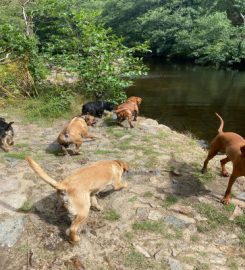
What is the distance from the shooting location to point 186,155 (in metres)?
7.55

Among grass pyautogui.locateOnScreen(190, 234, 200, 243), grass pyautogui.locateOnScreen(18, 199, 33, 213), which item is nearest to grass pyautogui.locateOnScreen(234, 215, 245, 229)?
grass pyautogui.locateOnScreen(190, 234, 200, 243)

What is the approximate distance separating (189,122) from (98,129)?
545cm

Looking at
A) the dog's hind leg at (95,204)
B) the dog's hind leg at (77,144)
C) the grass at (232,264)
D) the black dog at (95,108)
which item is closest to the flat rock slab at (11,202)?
the dog's hind leg at (95,204)

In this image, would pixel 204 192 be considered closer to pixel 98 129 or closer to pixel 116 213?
pixel 116 213

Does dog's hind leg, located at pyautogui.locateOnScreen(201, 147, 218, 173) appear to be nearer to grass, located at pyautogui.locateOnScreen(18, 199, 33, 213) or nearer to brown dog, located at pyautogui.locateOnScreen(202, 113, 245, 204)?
brown dog, located at pyautogui.locateOnScreen(202, 113, 245, 204)

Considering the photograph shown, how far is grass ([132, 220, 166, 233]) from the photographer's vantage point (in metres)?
4.93

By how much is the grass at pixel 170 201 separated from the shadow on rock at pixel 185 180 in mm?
160

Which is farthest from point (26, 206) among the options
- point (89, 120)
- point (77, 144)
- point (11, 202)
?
point (89, 120)

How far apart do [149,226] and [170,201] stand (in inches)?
30.1

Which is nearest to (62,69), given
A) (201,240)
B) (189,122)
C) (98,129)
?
(98,129)

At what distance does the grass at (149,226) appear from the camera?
4.93m

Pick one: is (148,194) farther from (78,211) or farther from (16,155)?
(16,155)

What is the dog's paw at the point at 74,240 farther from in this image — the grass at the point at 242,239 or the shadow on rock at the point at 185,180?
the grass at the point at 242,239

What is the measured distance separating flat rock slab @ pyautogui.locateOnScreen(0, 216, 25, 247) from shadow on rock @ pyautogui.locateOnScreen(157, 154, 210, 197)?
7.29 ft
